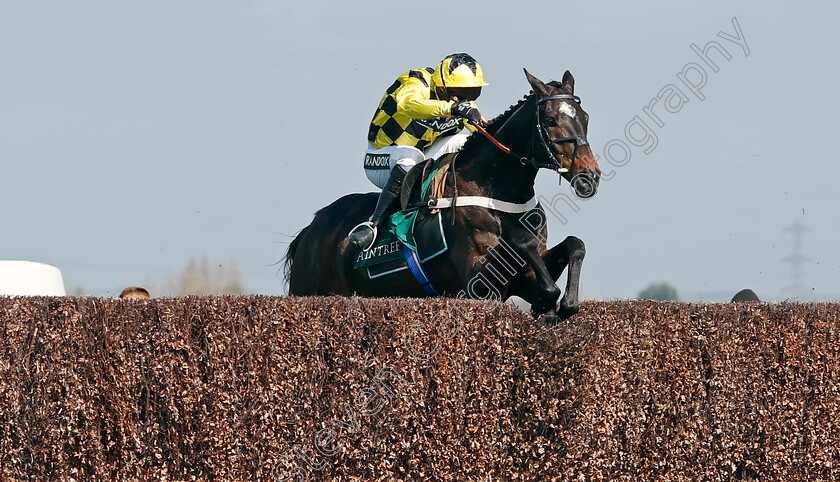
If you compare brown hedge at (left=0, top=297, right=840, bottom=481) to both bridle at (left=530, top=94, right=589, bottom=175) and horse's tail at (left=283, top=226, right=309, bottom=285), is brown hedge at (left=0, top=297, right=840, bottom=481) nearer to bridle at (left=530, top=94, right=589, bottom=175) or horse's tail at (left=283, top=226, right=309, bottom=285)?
bridle at (left=530, top=94, right=589, bottom=175)

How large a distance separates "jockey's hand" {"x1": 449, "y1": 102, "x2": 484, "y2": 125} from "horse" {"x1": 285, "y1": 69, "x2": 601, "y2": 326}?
0.28ft

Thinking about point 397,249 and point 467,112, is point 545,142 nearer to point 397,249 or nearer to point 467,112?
point 467,112

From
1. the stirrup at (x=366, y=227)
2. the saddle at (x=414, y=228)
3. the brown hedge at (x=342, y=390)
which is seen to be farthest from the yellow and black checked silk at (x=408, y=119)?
the brown hedge at (x=342, y=390)

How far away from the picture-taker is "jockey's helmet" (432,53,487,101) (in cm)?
793

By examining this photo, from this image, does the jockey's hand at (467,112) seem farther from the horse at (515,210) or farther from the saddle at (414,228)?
the saddle at (414,228)

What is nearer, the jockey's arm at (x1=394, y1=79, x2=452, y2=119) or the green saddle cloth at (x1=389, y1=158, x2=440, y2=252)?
the green saddle cloth at (x1=389, y1=158, x2=440, y2=252)

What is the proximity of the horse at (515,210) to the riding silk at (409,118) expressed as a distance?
54 centimetres

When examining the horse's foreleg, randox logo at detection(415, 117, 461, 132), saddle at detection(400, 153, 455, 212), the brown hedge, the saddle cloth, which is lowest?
the brown hedge

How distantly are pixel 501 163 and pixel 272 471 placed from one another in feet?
9.11

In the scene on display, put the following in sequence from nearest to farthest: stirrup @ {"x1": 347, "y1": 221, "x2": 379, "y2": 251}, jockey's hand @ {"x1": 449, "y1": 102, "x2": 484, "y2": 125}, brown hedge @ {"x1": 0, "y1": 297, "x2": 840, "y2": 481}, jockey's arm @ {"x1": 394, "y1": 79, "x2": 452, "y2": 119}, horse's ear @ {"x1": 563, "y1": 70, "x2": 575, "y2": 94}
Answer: brown hedge @ {"x1": 0, "y1": 297, "x2": 840, "y2": 481}, horse's ear @ {"x1": 563, "y1": 70, "x2": 575, "y2": 94}, jockey's hand @ {"x1": 449, "y1": 102, "x2": 484, "y2": 125}, jockey's arm @ {"x1": 394, "y1": 79, "x2": 452, "y2": 119}, stirrup @ {"x1": 347, "y1": 221, "x2": 379, "y2": 251}

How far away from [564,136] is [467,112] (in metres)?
0.98

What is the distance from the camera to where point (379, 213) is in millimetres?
8000

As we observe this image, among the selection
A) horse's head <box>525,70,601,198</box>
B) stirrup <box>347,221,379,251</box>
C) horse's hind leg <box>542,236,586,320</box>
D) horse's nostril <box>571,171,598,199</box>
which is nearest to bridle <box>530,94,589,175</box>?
horse's head <box>525,70,601,198</box>

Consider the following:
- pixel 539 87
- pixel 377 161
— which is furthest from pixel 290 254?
pixel 539 87
